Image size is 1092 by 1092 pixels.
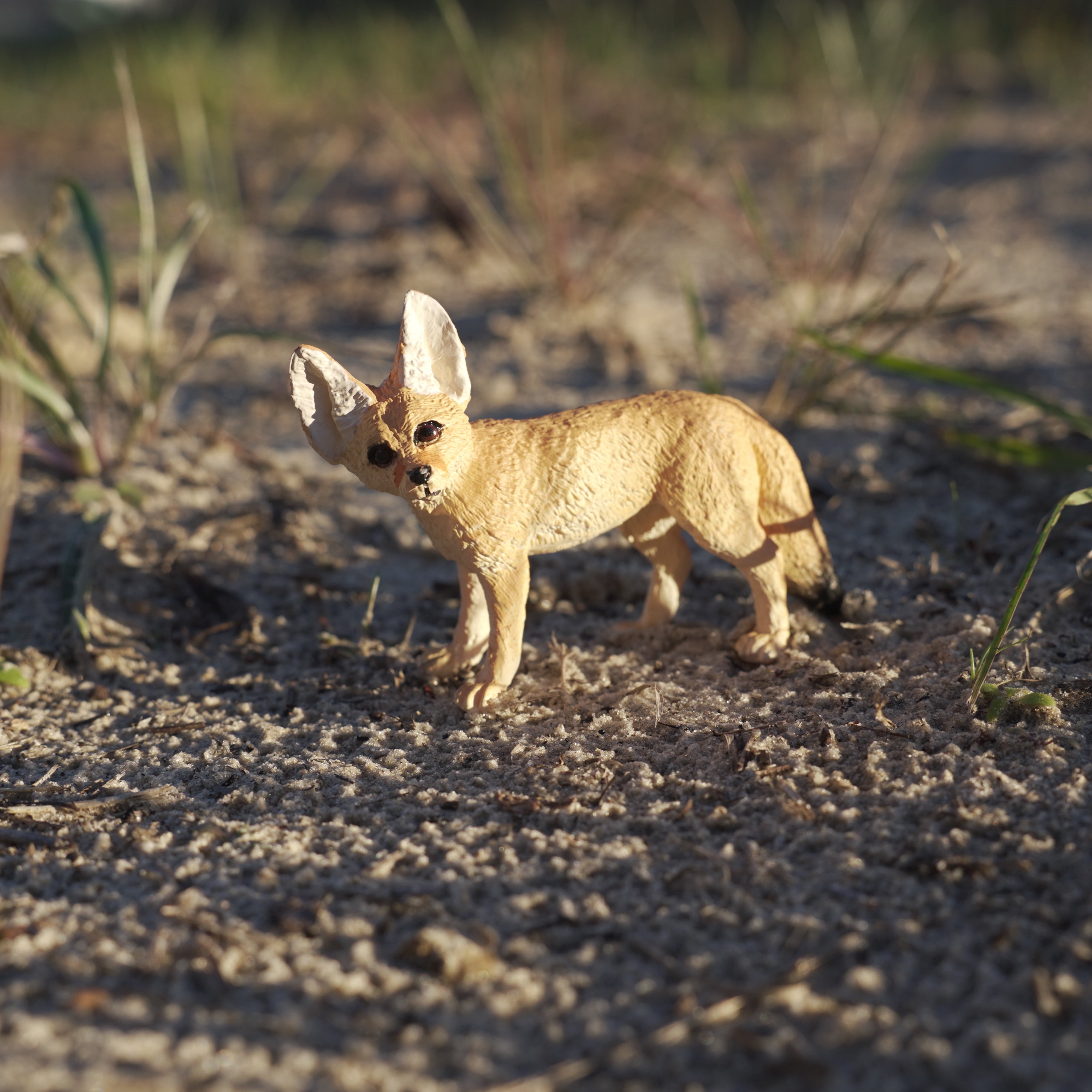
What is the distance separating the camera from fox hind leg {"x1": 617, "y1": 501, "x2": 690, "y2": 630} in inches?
80.5

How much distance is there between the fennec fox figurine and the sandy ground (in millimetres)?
190

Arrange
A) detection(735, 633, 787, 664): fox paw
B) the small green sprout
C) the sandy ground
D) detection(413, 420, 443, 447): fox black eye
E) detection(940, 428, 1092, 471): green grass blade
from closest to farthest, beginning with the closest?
the sandy ground, detection(413, 420, 443, 447): fox black eye, the small green sprout, detection(735, 633, 787, 664): fox paw, detection(940, 428, 1092, 471): green grass blade

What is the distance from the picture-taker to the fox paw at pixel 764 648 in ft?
6.66

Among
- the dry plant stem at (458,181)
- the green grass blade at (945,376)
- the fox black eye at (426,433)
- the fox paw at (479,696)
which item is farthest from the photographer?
the dry plant stem at (458,181)

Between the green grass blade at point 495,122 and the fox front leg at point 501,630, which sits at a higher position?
the green grass blade at point 495,122

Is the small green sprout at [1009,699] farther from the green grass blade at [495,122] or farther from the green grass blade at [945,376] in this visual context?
the green grass blade at [495,122]

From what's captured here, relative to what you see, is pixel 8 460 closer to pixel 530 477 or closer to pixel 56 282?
pixel 530 477

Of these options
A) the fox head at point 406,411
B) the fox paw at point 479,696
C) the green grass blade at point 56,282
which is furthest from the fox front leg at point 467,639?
the green grass blade at point 56,282

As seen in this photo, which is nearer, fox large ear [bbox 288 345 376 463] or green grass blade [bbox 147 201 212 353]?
fox large ear [bbox 288 345 376 463]

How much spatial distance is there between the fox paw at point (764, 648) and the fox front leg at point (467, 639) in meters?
0.53

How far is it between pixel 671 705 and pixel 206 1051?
102 centimetres

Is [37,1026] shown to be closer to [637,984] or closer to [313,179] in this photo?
[637,984]

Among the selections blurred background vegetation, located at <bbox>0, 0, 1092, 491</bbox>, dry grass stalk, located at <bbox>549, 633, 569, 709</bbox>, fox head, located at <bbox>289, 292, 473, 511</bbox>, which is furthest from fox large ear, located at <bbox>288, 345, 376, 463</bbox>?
blurred background vegetation, located at <bbox>0, 0, 1092, 491</bbox>

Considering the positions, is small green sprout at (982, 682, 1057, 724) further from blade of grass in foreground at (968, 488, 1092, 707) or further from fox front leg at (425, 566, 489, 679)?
fox front leg at (425, 566, 489, 679)
